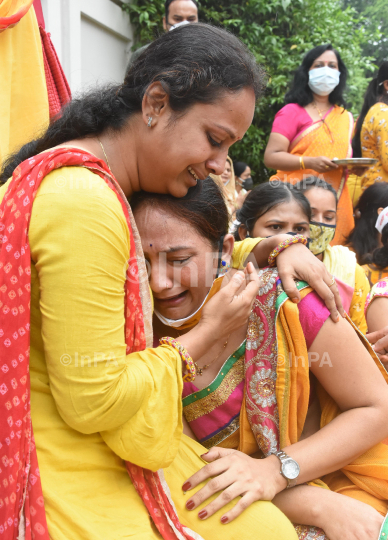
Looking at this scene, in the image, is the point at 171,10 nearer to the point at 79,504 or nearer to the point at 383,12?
the point at 79,504

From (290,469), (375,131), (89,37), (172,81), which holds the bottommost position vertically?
A: (290,469)

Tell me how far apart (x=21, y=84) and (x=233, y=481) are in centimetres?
213

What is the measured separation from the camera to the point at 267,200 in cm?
327

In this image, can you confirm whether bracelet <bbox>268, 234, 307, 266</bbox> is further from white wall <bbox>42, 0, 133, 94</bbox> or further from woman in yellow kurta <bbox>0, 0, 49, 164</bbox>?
white wall <bbox>42, 0, 133, 94</bbox>

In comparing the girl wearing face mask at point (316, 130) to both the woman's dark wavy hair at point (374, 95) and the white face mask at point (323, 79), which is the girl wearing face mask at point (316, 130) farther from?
the woman's dark wavy hair at point (374, 95)

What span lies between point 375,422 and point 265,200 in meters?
1.78

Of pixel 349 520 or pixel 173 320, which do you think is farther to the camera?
pixel 173 320

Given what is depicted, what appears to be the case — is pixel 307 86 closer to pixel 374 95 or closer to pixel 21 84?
pixel 374 95

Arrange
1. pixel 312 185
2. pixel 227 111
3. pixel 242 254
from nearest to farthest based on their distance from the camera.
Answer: pixel 227 111, pixel 242 254, pixel 312 185

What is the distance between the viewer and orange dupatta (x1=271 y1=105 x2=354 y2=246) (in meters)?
4.59

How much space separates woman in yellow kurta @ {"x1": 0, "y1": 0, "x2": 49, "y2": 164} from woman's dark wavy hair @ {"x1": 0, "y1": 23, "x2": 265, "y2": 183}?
2.87 feet

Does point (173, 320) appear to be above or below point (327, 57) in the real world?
below

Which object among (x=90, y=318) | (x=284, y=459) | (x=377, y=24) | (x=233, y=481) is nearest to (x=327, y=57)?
(x=284, y=459)

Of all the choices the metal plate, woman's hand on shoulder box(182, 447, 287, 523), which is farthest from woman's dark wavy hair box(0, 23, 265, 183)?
the metal plate
